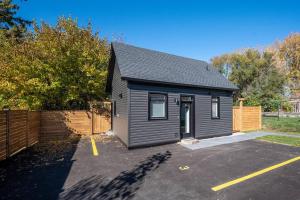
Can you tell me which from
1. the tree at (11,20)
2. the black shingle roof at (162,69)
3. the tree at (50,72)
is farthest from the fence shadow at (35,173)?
the tree at (11,20)

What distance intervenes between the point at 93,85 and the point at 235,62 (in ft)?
95.3

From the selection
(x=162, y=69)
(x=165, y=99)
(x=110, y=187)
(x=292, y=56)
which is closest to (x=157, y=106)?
(x=165, y=99)

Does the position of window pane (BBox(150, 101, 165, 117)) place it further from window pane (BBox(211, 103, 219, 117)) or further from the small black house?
window pane (BBox(211, 103, 219, 117))

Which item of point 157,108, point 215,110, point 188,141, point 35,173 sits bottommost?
point 35,173

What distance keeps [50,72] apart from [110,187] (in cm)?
1038

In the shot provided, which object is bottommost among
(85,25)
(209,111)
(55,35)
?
(209,111)

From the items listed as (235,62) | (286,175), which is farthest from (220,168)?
(235,62)

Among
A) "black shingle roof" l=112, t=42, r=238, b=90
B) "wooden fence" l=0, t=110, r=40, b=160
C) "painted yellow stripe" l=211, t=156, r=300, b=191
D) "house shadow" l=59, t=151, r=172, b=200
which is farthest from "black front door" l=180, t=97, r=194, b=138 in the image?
"wooden fence" l=0, t=110, r=40, b=160

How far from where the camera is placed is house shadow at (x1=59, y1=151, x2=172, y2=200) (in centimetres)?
411

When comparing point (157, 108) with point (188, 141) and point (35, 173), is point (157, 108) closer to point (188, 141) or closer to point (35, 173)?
point (188, 141)

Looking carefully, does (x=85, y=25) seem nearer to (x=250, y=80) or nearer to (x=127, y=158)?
(x=127, y=158)

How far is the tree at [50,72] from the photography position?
11523mm

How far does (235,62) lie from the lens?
111 ft

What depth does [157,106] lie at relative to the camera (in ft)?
30.1
